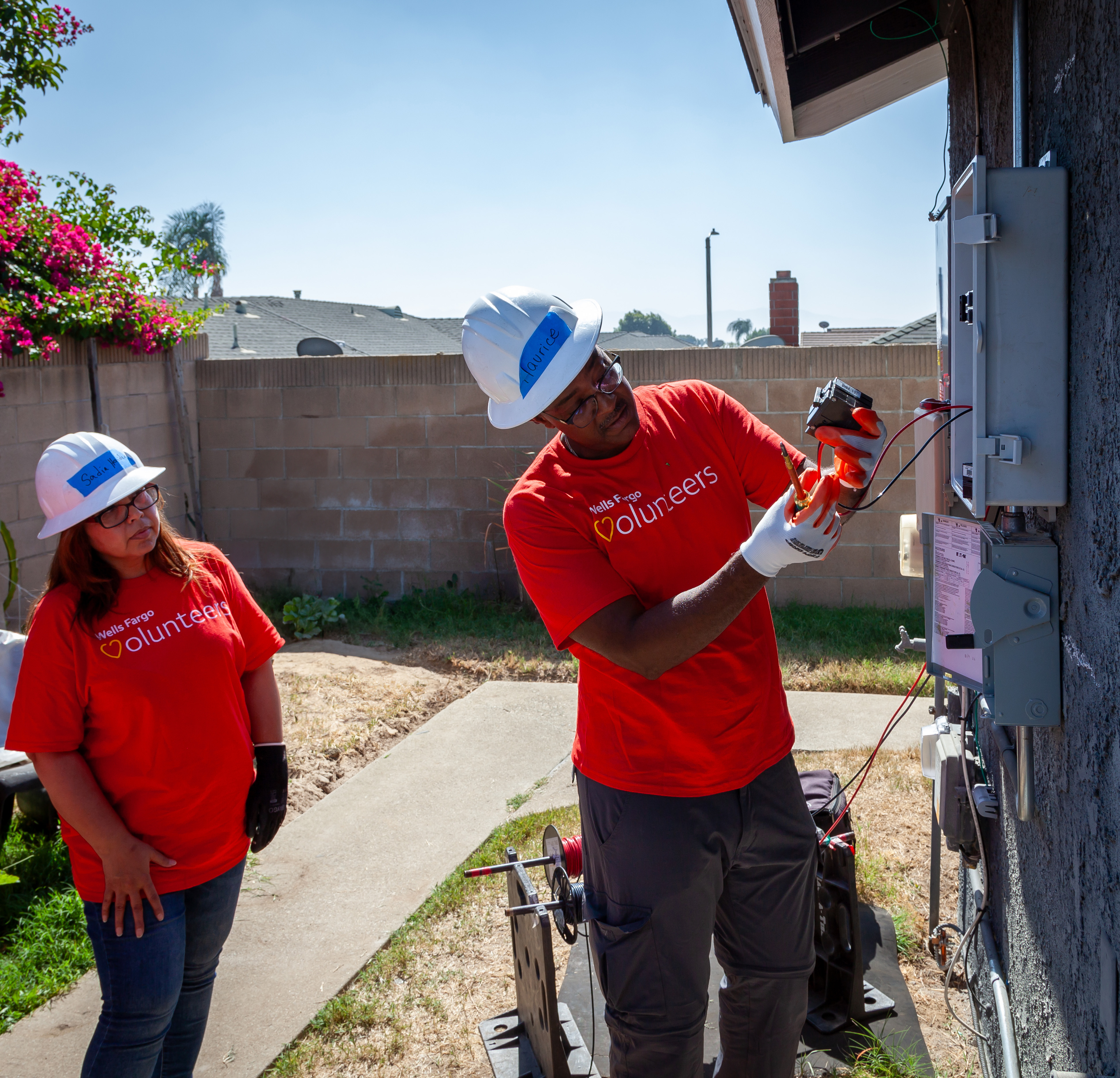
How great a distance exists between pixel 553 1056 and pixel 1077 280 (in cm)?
223

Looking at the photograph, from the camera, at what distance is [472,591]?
8.11 metres

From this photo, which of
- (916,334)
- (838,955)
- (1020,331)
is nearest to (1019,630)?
(1020,331)

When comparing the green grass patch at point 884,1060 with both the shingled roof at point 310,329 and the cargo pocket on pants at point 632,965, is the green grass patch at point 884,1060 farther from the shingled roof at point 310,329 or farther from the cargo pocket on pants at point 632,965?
the shingled roof at point 310,329

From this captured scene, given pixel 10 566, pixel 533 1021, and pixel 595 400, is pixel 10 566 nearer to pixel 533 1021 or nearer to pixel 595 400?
pixel 533 1021

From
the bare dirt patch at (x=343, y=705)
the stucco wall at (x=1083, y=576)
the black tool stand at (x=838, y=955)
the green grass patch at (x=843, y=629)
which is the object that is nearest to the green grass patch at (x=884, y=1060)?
the black tool stand at (x=838, y=955)

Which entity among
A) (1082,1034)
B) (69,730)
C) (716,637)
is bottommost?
(1082,1034)

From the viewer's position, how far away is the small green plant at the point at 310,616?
25.1 ft

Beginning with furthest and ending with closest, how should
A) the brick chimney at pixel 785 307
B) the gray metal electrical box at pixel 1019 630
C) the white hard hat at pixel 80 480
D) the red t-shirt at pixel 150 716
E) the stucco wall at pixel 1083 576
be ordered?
1. the brick chimney at pixel 785 307
2. the white hard hat at pixel 80 480
3. the red t-shirt at pixel 150 716
4. the gray metal electrical box at pixel 1019 630
5. the stucco wall at pixel 1083 576

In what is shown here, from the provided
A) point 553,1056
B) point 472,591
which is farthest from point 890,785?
point 472,591

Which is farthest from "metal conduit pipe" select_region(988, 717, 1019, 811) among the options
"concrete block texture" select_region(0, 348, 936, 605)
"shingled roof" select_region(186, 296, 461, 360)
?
"shingled roof" select_region(186, 296, 461, 360)

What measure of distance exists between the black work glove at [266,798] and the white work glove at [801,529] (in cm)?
147

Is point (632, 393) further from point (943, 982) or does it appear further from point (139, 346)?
point (139, 346)

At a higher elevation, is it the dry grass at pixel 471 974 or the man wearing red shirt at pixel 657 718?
the man wearing red shirt at pixel 657 718

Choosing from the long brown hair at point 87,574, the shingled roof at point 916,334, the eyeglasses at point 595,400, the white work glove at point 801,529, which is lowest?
the long brown hair at point 87,574
